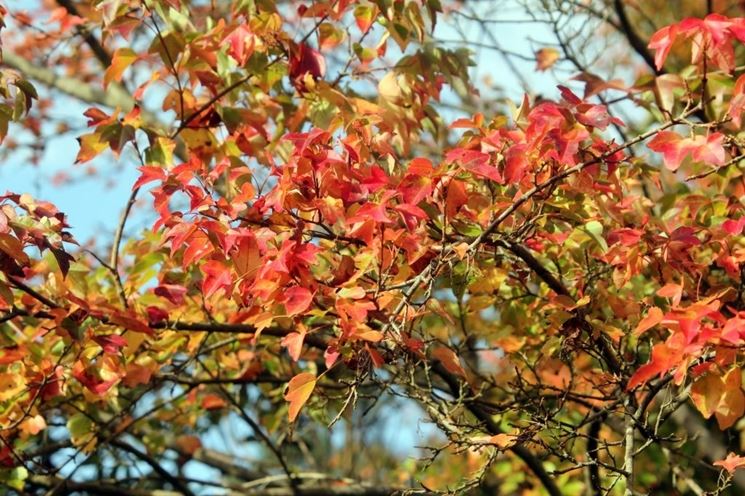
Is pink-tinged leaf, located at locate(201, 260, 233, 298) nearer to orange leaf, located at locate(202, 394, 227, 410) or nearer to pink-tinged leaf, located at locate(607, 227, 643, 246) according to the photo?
pink-tinged leaf, located at locate(607, 227, 643, 246)

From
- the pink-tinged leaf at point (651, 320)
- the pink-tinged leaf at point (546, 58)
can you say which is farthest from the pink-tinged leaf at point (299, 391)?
the pink-tinged leaf at point (546, 58)

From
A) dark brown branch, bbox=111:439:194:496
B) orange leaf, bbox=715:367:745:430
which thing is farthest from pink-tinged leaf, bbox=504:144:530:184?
dark brown branch, bbox=111:439:194:496

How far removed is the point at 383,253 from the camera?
2102 mm

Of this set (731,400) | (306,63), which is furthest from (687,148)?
(306,63)

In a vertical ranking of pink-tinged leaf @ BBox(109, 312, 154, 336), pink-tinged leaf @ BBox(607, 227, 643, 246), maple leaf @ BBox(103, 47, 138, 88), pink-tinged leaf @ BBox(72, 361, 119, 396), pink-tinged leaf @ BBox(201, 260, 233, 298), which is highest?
maple leaf @ BBox(103, 47, 138, 88)

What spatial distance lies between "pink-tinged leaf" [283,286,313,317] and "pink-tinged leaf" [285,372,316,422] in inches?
5.6

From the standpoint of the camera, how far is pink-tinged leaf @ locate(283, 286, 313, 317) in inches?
75.7

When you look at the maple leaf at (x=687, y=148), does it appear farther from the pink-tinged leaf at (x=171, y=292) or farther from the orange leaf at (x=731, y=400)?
the pink-tinged leaf at (x=171, y=292)

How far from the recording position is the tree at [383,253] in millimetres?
2000

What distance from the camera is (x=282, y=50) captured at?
2.82 m

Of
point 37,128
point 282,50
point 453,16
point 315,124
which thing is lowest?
point 315,124

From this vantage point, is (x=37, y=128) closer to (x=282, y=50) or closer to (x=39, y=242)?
(x=282, y=50)

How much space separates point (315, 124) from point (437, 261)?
868 mm

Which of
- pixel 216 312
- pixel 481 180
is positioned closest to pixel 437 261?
pixel 481 180
